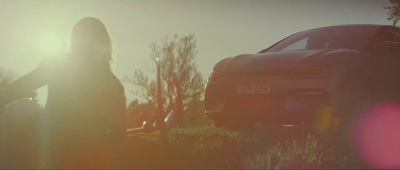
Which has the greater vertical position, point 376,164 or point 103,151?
point 103,151

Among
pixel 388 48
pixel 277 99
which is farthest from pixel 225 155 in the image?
pixel 388 48

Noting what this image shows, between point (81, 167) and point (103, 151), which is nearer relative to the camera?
point (81, 167)

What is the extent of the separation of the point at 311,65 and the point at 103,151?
2821mm

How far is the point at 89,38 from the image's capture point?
14.9ft

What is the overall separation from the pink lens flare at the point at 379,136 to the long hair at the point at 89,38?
113 inches

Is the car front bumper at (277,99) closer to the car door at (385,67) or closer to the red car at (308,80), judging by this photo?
the red car at (308,80)

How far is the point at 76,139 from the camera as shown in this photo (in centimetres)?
450

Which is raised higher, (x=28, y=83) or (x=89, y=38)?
(x=89, y=38)

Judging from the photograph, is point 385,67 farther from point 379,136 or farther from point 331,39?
point 379,136

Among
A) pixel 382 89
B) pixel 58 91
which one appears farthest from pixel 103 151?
pixel 382 89

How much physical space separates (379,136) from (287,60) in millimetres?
1630

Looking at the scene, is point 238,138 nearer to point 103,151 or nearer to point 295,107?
point 295,107

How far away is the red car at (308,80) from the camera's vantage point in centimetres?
628

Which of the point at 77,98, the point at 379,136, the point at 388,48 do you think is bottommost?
the point at 379,136
